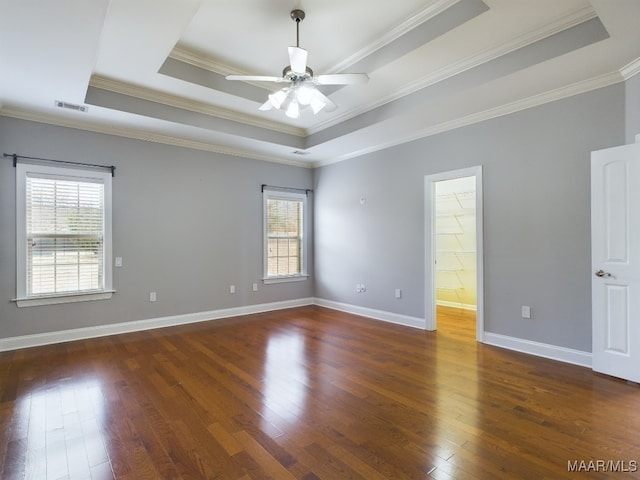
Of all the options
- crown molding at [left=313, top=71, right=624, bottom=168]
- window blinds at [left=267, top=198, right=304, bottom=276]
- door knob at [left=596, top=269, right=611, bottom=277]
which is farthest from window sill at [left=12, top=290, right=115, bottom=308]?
door knob at [left=596, top=269, right=611, bottom=277]

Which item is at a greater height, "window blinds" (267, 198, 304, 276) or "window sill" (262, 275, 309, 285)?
"window blinds" (267, 198, 304, 276)

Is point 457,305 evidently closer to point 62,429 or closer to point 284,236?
point 284,236

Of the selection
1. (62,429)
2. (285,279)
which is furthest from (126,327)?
(285,279)

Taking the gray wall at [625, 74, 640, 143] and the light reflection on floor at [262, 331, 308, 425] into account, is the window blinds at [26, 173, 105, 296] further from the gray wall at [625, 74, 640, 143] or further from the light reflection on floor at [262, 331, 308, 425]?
the gray wall at [625, 74, 640, 143]

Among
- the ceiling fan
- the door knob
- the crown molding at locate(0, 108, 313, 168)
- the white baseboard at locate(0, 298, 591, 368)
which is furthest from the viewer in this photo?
the crown molding at locate(0, 108, 313, 168)

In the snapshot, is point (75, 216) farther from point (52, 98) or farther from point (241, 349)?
point (241, 349)

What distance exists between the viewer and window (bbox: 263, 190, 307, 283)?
19.8 ft

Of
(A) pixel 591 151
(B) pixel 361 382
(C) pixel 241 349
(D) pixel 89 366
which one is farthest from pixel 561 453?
(D) pixel 89 366

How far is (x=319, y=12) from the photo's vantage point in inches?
112

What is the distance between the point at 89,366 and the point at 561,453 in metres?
3.99

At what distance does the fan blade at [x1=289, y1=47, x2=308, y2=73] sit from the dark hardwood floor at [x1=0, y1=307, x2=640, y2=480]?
2.74m

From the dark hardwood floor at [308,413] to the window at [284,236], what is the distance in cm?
229

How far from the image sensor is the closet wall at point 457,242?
20.8ft

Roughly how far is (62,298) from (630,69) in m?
6.46
